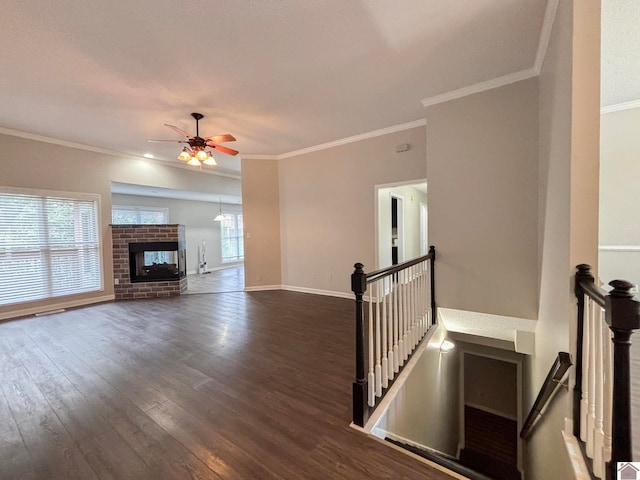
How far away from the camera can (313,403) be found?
6.82ft

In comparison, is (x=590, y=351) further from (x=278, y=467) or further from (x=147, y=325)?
(x=147, y=325)

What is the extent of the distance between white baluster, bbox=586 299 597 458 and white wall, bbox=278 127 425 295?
3225 millimetres

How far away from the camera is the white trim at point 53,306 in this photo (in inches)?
171

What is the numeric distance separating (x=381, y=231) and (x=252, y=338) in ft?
9.35

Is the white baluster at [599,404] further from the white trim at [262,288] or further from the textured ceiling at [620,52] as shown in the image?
the white trim at [262,288]

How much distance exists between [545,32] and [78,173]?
23.1ft

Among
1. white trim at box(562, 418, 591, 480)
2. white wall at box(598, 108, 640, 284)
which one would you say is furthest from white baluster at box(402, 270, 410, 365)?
white wall at box(598, 108, 640, 284)

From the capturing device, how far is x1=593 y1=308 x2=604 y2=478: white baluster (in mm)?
1232

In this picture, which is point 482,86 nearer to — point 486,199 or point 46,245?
point 486,199

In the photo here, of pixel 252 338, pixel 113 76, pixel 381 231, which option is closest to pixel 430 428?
pixel 252 338

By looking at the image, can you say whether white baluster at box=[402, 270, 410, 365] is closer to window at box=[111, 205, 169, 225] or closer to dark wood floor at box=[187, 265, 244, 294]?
dark wood floor at box=[187, 265, 244, 294]

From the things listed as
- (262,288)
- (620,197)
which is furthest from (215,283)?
(620,197)

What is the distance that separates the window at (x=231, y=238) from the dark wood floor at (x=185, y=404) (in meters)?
6.39

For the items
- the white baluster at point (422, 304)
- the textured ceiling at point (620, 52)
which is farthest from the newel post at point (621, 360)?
the textured ceiling at point (620, 52)
